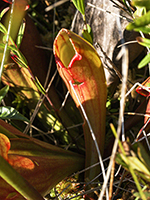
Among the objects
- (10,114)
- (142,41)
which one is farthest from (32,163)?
(142,41)

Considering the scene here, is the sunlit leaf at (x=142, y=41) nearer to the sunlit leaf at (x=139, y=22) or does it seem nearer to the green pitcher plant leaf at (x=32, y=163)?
the sunlit leaf at (x=139, y=22)

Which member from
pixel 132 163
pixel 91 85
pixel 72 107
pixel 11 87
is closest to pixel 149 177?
pixel 132 163

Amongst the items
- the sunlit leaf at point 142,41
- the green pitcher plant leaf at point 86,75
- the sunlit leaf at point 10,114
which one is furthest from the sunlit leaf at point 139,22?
the sunlit leaf at point 10,114

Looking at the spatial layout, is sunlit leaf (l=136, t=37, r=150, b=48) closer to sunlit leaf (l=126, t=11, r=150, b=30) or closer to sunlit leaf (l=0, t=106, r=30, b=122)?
sunlit leaf (l=126, t=11, r=150, b=30)

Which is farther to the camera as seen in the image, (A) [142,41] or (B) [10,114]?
(B) [10,114]

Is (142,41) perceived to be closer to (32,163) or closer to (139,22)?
(139,22)
